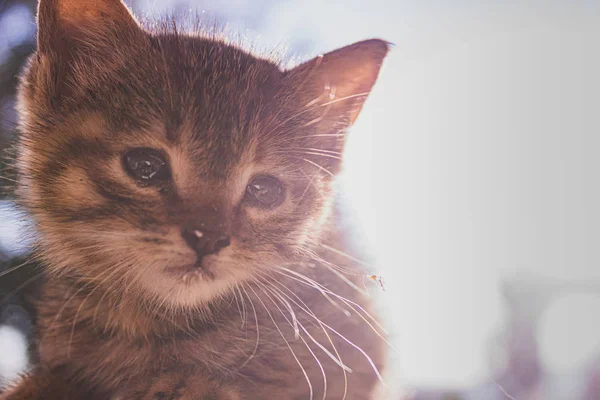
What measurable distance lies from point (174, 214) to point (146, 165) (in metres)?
0.08

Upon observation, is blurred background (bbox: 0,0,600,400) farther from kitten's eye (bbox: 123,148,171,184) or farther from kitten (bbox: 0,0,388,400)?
kitten's eye (bbox: 123,148,171,184)

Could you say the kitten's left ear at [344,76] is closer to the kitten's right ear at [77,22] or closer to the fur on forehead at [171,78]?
the fur on forehead at [171,78]

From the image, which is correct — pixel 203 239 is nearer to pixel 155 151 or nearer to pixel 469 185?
pixel 155 151

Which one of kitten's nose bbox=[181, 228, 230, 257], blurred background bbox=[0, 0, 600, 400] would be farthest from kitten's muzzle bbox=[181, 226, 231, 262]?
blurred background bbox=[0, 0, 600, 400]

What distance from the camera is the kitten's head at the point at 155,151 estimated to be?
1.76 feet

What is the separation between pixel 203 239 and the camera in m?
0.53

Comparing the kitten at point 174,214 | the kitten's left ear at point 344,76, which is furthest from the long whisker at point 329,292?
the kitten's left ear at point 344,76

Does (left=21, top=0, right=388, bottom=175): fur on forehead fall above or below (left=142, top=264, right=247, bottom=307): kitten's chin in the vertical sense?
above

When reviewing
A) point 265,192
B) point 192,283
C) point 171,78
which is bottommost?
point 192,283

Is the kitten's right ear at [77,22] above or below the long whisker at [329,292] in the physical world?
above

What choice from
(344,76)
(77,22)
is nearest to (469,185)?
(344,76)

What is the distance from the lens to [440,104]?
0.70 m

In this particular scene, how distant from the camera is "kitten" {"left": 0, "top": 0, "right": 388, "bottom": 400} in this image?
542mm

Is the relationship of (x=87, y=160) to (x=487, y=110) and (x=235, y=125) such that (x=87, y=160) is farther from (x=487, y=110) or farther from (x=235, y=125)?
(x=487, y=110)
